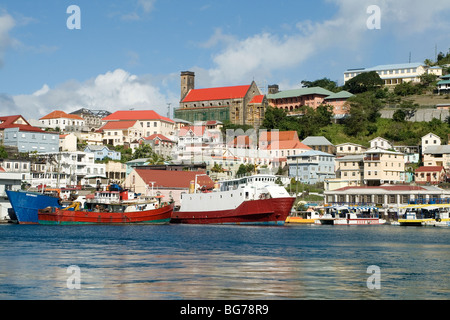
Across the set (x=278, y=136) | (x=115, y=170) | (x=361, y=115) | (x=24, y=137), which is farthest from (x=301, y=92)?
(x=24, y=137)

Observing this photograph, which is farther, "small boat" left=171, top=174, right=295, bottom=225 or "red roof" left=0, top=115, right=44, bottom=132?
"red roof" left=0, top=115, right=44, bottom=132

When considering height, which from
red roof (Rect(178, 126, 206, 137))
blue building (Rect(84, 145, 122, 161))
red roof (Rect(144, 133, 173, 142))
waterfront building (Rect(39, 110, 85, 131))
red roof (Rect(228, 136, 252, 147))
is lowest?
blue building (Rect(84, 145, 122, 161))

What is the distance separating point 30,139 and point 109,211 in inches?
2181

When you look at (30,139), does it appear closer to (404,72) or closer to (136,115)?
(136,115)

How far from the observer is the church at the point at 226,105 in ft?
541

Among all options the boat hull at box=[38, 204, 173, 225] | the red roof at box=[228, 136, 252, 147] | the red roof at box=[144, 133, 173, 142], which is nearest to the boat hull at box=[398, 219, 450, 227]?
the boat hull at box=[38, 204, 173, 225]

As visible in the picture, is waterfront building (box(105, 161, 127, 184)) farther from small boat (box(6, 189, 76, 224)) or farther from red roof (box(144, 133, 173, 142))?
small boat (box(6, 189, 76, 224))

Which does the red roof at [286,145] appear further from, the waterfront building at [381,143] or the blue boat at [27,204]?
the blue boat at [27,204]

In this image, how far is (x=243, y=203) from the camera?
255 feet

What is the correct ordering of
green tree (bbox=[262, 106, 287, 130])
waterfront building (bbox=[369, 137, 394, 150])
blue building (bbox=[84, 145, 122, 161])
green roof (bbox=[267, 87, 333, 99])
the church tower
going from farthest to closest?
the church tower → green roof (bbox=[267, 87, 333, 99]) → green tree (bbox=[262, 106, 287, 130]) → blue building (bbox=[84, 145, 122, 161]) → waterfront building (bbox=[369, 137, 394, 150])

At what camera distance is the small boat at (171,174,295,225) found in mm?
75688

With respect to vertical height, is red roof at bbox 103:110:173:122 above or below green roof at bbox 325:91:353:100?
below

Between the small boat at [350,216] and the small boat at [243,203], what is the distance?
15.0 meters
